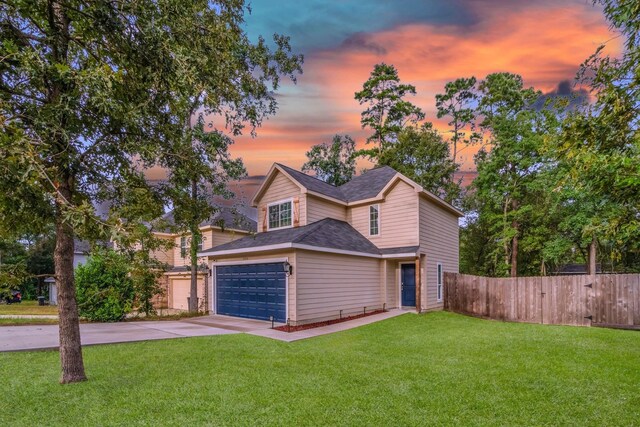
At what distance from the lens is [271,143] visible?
16.0 metres

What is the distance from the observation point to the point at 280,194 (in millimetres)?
16453

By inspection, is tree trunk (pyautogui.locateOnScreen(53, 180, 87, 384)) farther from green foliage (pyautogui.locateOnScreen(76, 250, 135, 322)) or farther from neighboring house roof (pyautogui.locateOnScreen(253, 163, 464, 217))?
neighboring house roof (pyautogui.locateOnScreen(253, 163, 464, 217))

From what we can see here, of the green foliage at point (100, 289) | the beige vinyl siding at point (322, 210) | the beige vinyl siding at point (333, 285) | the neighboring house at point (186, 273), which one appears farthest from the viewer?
the neighboring house at point (186, 273)

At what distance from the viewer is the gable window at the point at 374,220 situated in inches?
659

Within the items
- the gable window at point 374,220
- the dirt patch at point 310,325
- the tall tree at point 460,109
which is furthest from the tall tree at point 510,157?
the dirt patch at point 310,325

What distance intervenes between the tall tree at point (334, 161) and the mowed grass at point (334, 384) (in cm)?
2298

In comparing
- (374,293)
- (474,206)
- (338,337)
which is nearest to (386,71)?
(474,206)

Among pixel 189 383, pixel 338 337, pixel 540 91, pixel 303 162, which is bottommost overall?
pixel 338 337

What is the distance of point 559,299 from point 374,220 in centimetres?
787

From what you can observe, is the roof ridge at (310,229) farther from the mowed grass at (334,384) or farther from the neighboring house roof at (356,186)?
the mowed grass at (334,384)

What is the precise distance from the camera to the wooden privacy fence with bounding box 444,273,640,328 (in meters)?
11.9

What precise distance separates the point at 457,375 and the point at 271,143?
12433mm

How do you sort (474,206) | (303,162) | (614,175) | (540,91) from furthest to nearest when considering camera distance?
(303,162) < (474,206) < (540,91) < (614,175)

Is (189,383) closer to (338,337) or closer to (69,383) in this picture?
(69,383)
